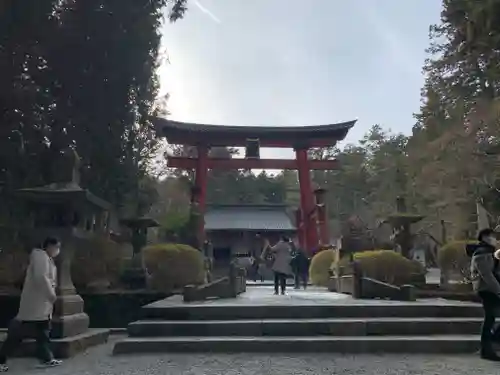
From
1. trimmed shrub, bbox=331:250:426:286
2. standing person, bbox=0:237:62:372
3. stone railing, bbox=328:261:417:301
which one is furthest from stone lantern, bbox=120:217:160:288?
Answer: standing person, bbox=0:237:62:372

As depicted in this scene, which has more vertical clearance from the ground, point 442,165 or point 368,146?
point 368,146

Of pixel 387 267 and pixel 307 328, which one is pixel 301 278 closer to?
pixel 387 267

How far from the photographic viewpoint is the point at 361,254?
47.0 ft

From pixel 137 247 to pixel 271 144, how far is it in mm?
15004

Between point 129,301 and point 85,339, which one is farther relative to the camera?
point 129,301

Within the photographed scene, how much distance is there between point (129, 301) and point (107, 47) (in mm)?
7832

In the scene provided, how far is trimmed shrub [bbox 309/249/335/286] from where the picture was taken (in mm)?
19167

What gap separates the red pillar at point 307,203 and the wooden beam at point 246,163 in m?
0.42

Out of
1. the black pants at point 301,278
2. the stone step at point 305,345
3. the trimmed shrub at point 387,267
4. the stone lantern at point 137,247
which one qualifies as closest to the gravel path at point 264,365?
the stone step at point 305,345

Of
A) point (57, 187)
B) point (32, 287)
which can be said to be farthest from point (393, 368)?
point (57, 187)

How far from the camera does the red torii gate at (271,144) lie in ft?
96.6

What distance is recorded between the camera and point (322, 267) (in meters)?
19.6

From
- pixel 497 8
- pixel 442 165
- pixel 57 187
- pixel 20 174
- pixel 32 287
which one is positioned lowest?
pixel 32 287

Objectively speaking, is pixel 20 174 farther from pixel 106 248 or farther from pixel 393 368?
pixel 393 368
